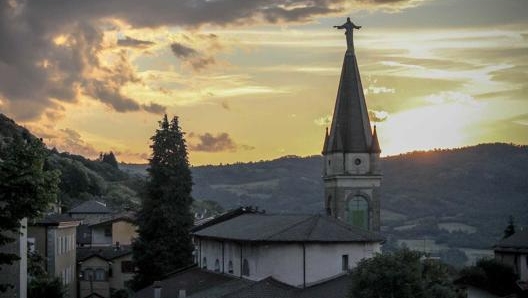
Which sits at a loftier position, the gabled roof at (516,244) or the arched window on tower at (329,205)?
the arched window on tower at (329,205)

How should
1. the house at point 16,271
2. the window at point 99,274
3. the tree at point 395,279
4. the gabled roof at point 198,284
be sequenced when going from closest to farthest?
the house at point 16,271 → the tree at point 395,279 → the gabled roof at point 198,284 → the window at point 99,274

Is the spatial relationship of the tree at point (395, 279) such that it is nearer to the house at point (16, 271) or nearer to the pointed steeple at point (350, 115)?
the house at point (16, 271)

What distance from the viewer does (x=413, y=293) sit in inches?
1540

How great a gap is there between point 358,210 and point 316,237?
27077mm

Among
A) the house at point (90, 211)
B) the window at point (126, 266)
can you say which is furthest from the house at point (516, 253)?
the house at point (90, 211)

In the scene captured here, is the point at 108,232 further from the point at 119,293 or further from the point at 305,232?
the point at 305,232

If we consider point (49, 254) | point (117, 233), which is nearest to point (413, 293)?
point (49, 254)

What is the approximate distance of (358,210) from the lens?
75.2 metres

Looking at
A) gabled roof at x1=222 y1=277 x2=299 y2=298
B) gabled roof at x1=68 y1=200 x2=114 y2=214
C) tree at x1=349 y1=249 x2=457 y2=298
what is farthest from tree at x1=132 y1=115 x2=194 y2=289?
gabled roof at x1=68 y1=200 x2=114 y2=214

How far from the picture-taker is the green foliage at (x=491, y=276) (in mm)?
64812

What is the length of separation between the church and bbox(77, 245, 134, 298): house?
682 inches

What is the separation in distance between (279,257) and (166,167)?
103 feet

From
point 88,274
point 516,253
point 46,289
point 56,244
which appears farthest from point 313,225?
point 88,274

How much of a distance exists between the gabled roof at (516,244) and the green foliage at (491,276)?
2544 mm
